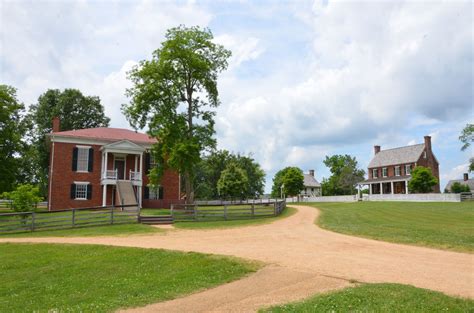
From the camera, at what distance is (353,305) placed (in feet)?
23.6

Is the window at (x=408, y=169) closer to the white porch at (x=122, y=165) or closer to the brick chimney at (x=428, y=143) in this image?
the brick chimney at (x=428, y=143)

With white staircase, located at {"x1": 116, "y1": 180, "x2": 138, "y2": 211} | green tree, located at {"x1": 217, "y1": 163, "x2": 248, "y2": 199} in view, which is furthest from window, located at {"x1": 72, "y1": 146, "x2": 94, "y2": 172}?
green tree, located at {"x1": 217, "y1": 163, "x2": 248, "y2": 199}

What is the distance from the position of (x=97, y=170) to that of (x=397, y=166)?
49.5 metres

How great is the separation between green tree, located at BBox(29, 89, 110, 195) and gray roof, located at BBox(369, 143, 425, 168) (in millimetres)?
47960

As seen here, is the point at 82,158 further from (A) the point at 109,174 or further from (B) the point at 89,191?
(B) the point at 89,191

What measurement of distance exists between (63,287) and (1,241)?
1065 centimetres

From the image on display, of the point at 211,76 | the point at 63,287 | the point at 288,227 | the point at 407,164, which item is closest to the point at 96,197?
the point at 211,76

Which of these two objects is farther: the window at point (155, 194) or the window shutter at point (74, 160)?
the window at point (155, 194)

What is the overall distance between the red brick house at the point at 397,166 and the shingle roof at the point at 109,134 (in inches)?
1668

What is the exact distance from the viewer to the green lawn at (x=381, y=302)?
22.8ft

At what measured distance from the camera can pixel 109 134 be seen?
129 ft

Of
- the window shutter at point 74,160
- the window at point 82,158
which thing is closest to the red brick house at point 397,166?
the window at point 82,158

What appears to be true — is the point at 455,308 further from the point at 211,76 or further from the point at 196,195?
the point at 196,195

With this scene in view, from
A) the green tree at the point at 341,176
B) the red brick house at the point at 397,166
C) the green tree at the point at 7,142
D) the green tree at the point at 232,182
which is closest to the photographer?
the green tree at the point at 7,142
